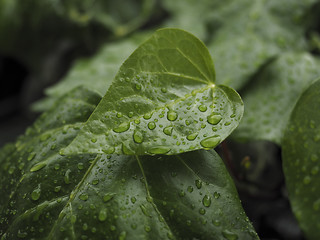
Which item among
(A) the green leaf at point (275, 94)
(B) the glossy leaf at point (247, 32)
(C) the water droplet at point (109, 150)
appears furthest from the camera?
(B) the glossy leaf at point (247, 32)

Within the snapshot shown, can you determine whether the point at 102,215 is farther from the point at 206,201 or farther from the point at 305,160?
the point at 305,160

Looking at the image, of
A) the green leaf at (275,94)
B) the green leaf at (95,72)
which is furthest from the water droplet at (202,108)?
the green leaf at (95,72)

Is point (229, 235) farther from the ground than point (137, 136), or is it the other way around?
point (137, 136)

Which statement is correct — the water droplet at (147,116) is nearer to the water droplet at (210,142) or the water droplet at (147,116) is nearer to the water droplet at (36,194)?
the water droplet at (210,142)

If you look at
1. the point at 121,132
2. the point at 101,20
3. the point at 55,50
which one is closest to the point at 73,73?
the point at 101,20

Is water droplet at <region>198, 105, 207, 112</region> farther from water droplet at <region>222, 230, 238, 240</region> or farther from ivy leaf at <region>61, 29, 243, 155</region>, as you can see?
water droplet at <region>222, 230, 238, 240</region>

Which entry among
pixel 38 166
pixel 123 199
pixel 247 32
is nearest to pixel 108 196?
pixel 123 199

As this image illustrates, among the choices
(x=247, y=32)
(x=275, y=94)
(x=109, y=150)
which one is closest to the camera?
(x=109, y=150)
